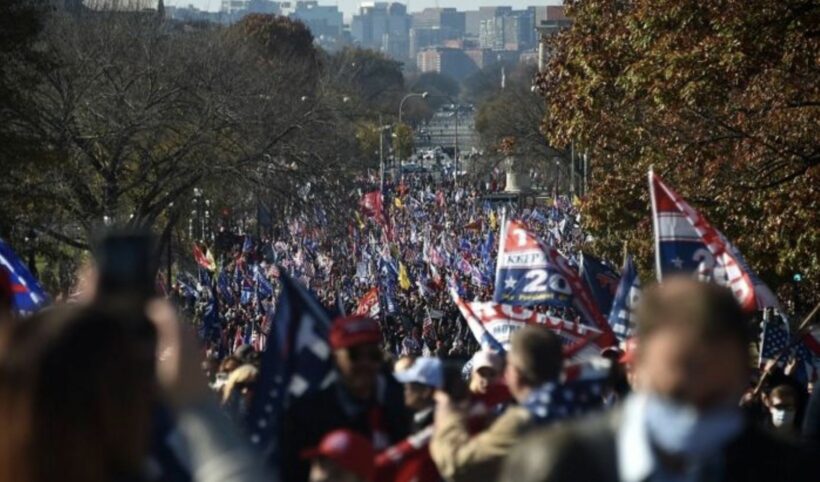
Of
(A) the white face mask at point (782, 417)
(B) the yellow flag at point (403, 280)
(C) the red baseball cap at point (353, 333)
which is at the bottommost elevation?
(B) the yellow flag at point (403, 280)

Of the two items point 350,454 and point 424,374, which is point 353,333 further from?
point 350,454

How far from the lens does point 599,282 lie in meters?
14.8

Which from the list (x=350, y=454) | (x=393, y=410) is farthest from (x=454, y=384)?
(x=350, y=454)

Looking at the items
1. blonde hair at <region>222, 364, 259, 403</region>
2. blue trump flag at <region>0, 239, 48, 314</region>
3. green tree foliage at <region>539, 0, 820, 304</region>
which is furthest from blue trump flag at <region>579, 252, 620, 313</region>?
blonde hair at <region>222, 364, 259, 403</region>

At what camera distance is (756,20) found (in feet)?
62.4

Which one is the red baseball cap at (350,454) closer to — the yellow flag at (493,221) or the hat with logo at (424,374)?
the hat with logo at (424,374)

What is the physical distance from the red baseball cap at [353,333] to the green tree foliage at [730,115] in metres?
13.5

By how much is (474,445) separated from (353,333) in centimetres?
71

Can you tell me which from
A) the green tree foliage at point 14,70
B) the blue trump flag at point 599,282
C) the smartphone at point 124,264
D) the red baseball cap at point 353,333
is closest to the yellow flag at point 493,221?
the green tree foliage at point 14,70

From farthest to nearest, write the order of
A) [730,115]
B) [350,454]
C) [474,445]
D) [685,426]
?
[730,115] < [474,445] < [350,454] < [685,426]

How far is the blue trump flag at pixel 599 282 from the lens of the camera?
14.5 metres

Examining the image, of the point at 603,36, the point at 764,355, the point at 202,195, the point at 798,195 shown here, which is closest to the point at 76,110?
the point at 202,195

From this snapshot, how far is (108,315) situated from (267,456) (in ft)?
10.4

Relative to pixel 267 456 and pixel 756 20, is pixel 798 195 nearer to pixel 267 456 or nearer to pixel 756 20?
pixel 756 20
